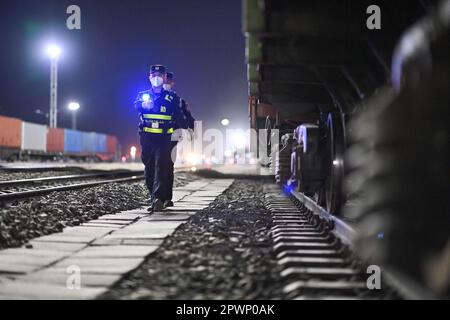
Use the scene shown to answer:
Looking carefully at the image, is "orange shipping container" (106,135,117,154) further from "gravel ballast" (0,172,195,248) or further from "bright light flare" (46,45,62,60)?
"gravel ballast" (0,172,195,248)

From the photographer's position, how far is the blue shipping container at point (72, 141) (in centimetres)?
4153

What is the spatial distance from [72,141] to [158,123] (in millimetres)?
37746

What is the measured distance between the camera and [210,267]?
3.57 m

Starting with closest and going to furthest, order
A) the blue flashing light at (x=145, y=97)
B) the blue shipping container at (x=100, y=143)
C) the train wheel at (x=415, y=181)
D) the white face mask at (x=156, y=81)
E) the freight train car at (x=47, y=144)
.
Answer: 1. the train wheel at (x=415, y=181)
2. the blue flashing light at (x=145, y=97)
3. the white face mask at (x=156, y=81)
4. the freight train car at (x=47, y=144)
5. the blue shipping container at (x=100, y=143)

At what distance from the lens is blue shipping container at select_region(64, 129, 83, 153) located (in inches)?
1635

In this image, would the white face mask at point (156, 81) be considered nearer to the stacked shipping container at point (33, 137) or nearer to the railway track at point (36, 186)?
the railway track at point (36, 186)

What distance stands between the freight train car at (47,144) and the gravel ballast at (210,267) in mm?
30674

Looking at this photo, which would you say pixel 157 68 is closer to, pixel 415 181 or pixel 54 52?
pixel 415 181

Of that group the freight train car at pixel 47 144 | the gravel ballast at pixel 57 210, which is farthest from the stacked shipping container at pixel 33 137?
the gravel ballast at pixel 57 210

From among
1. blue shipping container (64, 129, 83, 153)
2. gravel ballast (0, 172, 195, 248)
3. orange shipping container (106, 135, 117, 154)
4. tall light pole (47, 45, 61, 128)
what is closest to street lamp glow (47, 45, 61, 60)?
tall light pole (47, 45, 61, 128)

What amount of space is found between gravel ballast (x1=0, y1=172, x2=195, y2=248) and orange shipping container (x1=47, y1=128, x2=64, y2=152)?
32007mm

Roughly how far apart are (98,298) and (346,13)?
11.0 ft

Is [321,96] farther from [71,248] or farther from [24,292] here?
[24,292]

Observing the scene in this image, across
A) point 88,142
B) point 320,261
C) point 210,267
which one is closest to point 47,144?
point 88,142
